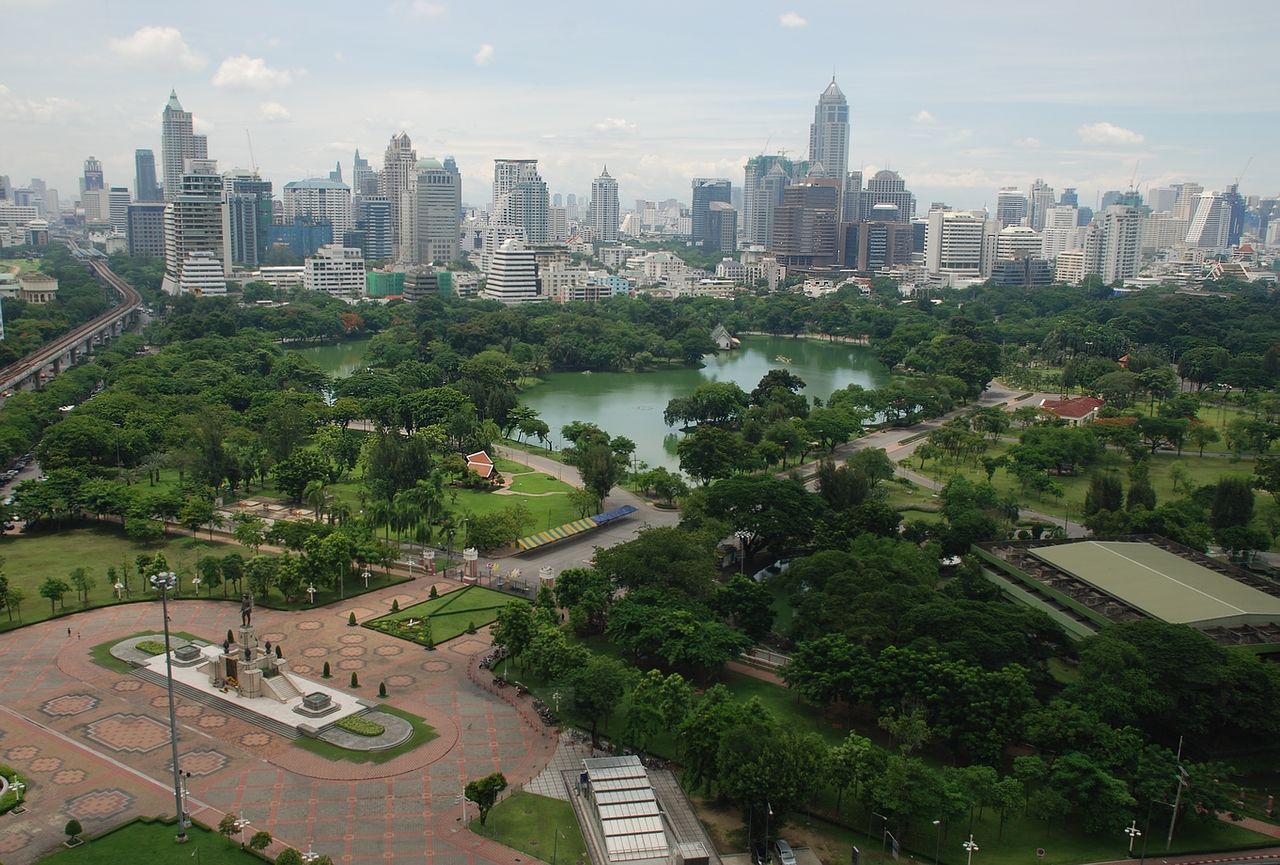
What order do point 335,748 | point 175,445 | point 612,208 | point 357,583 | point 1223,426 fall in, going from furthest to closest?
point 612,208 → point 1223,426 → point 175,445 → point 357,583 → point 335,748

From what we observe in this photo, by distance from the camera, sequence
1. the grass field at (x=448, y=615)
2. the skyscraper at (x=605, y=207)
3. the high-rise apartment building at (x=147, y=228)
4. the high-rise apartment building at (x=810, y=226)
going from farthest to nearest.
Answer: the skyscraper at (x=605, y=207) < the high-rise apartment building at (x=810, y=226) < the high-rise apartment building at (x=147, y=228) < the grass field at (x=448, y=615)

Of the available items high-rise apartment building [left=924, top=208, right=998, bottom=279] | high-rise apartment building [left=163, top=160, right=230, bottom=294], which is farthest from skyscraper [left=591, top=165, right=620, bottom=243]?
high-rise apartment building [left=163, top=160, right=230, bottom=294]

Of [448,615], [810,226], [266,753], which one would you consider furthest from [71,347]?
[810,226]

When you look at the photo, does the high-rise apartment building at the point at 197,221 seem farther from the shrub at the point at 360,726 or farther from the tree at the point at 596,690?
the tree at the point at 596,690

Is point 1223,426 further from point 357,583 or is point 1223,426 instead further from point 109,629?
point 109,629

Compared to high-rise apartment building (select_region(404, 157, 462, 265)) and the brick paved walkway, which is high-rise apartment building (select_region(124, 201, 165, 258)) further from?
the brick paved walkway

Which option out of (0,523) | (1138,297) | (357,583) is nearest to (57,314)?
(0,523)

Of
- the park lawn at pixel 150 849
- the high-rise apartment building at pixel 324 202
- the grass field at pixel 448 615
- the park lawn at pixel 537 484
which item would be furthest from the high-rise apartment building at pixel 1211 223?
the park lawn at pixel 150 849
